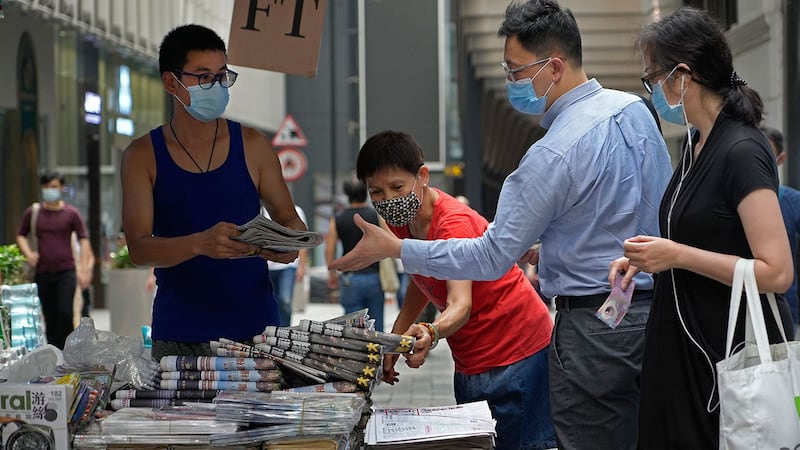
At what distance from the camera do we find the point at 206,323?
13.1ft

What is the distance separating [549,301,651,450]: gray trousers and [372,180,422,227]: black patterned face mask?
66 cm

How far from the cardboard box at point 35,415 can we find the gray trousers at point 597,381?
1416mm

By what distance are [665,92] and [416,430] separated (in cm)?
121

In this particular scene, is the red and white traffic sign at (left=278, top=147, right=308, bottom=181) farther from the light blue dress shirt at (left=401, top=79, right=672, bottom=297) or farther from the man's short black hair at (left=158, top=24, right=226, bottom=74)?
the light blue dress shirt at (left=401, top=79, right=672, bottom=297)

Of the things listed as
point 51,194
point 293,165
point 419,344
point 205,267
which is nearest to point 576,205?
point 419,344

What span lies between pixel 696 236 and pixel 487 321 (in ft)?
3.41

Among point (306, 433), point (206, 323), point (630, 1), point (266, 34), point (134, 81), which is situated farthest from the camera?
point (630, 1)

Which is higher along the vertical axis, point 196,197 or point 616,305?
point 196,197

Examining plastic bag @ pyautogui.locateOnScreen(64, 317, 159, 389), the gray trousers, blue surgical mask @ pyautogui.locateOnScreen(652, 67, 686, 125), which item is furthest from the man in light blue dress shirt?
plastic bag @ pyautogui.locateOnScreen(64, 317, 159, 389)

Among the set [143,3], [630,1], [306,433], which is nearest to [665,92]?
[306,433]

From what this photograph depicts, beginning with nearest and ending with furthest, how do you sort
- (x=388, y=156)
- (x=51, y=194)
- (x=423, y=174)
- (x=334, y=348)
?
1. (x=334, y=348)
2. (x=388, y=156)
3. (x=423, y=174)
4. (x=51, y=194)

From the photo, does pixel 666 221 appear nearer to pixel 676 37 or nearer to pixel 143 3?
pixel 676 37

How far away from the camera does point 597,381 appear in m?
3.50

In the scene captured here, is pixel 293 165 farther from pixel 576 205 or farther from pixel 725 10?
pixel 576 205
